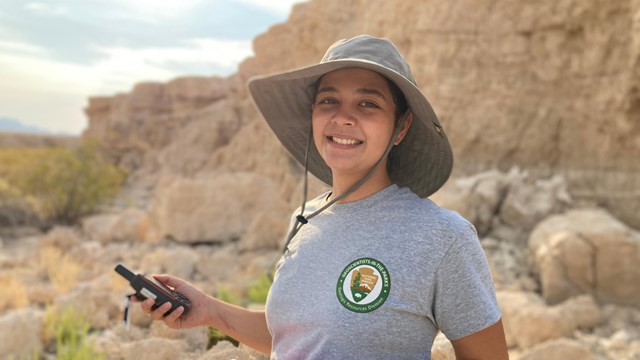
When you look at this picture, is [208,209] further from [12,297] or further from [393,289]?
[393,289]

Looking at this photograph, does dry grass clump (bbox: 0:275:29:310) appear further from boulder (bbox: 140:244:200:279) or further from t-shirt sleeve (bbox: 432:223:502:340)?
t-shirt sleeve (bbox: 432:223:502:340)

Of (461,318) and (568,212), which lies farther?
(568,212)

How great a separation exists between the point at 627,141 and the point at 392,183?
6.37m

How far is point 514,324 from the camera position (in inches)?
177

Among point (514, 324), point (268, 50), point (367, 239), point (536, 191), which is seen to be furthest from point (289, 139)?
point (268, 50)

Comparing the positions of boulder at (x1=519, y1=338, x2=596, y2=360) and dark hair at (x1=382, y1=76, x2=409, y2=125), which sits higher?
dark hair at (x1=382, y1=76, x2=409, y2=125)

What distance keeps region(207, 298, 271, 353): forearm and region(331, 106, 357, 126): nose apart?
0.73 metres

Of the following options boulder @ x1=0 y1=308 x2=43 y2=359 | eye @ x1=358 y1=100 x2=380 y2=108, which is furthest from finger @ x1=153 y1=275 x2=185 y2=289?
boulder @ x1=0 y1=308 x2=43 y2=359

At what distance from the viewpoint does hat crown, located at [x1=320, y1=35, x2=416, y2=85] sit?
1486 mm

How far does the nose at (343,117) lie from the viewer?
59.0 inches

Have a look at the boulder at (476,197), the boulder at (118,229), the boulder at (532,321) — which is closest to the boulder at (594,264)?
the boulder at (532,321)

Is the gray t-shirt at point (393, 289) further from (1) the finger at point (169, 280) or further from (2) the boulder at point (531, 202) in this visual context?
(2) the boulder at point (531, 202)

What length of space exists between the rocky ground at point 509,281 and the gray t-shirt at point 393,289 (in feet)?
1.86

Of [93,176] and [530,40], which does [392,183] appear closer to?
[530,40]
